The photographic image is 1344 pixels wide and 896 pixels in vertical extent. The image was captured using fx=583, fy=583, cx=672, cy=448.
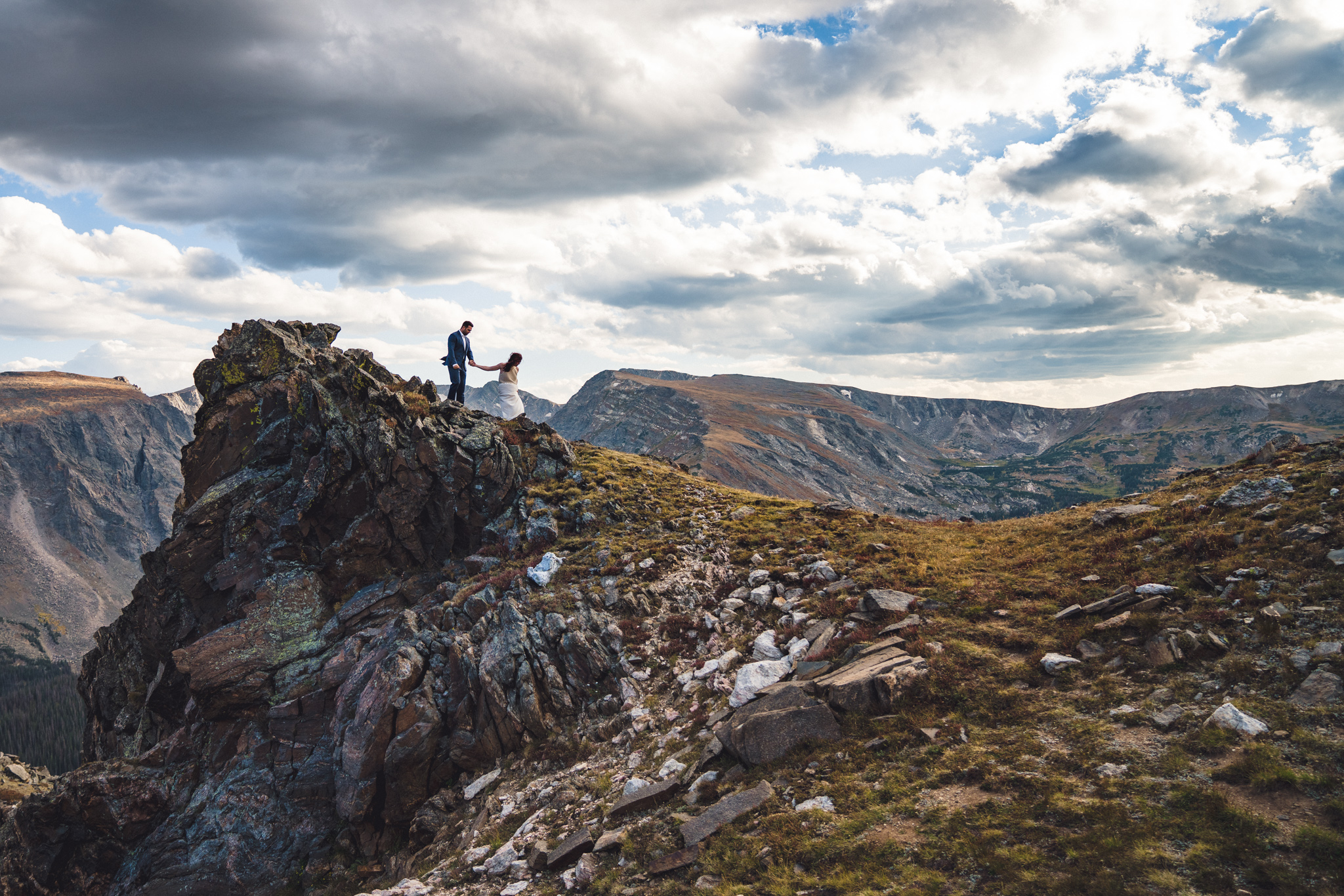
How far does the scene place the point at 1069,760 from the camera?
40.2 feet

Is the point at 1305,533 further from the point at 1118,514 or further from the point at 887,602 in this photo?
the point at 887,602

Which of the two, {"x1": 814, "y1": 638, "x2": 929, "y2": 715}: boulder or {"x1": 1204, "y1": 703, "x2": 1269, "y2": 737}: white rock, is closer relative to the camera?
{"x1": 1204, "y1": 703, "x2": 1269, "y2": 737}: white rock

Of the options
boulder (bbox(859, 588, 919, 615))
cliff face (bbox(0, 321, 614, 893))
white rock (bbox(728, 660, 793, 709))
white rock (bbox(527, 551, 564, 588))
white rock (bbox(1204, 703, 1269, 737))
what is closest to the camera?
white rock (bbox(1204, 703, 1269, 737))

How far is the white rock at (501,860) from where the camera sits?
50.4ft

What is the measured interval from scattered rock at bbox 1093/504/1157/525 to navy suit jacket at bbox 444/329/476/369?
34668mm

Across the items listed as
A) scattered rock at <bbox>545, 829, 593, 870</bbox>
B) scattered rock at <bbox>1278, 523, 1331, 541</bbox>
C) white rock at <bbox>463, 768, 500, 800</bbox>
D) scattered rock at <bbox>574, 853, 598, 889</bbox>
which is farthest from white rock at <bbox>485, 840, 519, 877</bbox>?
scattered rock at <bbox>1278, 523, 1331, 541</bbox>

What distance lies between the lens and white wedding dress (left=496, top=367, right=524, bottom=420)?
37875mm

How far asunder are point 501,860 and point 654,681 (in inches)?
321

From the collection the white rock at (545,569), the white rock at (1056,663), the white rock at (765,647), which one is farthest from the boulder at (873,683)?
the white rock at (545,569)

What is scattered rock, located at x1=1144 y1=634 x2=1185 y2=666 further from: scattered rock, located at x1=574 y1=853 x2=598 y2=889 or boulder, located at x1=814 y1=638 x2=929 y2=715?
scattered rock, located at x1=574 y1=853 x2=598 y2=889

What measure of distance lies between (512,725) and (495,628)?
454 centimetres

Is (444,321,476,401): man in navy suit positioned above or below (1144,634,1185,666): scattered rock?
above

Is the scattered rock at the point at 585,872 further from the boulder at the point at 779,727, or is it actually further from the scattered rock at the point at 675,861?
the boulder at the point at 779,727

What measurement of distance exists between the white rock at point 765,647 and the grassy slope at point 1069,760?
1.82ft
